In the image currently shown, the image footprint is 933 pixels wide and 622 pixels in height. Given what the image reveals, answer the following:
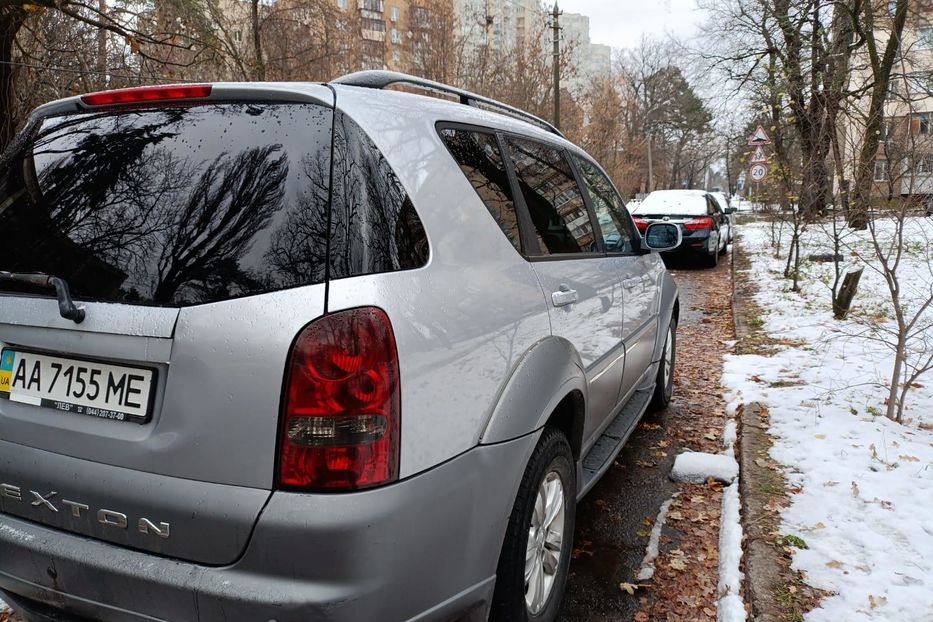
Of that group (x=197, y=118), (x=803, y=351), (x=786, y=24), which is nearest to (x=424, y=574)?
(x=197, y=118)

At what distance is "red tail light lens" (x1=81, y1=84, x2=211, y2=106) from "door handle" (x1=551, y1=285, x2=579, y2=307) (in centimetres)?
132

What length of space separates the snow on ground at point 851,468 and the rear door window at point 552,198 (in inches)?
66.9

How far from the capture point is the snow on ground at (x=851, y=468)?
260 centimetres

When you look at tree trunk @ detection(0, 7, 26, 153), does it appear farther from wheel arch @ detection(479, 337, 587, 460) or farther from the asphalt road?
wheel arch @ detection(479, 337, 587, 460)

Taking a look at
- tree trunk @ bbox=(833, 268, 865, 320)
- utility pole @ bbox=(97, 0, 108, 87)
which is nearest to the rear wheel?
tree trunk @ bbox=(833, 268, 865, 320)

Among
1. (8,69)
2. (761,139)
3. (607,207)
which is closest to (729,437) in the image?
(607,207)

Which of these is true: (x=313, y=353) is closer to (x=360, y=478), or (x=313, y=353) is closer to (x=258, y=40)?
(x=360, y=478)

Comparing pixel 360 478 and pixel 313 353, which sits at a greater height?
pixel 313 353

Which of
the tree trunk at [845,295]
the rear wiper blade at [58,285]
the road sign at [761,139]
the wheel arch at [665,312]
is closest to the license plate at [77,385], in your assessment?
the rear wiper blade at [58,285]

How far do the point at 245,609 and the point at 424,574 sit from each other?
16.8 inches

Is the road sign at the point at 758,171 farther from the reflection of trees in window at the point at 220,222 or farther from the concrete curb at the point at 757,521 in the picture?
the reflection of trees in window at the point at 220,222

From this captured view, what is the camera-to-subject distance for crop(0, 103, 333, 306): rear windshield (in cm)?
156

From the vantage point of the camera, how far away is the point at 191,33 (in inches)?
464

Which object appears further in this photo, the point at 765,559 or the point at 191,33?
the point at 191,33
